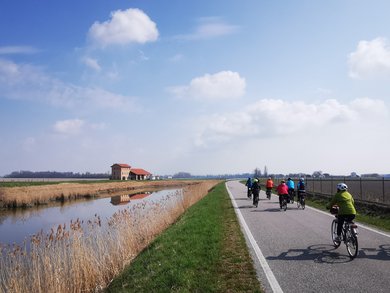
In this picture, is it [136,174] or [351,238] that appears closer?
[351,238]

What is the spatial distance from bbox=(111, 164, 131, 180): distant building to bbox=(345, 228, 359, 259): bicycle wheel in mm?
114487

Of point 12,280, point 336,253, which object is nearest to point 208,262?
point 336,253

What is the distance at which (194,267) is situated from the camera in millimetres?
7777

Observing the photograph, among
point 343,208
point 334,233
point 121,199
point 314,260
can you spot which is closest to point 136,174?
point 121,199

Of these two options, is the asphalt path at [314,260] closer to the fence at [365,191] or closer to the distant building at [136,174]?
the fence at [365,191]

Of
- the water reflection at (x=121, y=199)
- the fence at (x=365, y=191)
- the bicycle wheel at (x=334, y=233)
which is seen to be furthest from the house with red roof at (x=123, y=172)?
the bicycle wheel at (x=334, y=233)

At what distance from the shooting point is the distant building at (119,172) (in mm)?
121269

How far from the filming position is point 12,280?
792 centimetres

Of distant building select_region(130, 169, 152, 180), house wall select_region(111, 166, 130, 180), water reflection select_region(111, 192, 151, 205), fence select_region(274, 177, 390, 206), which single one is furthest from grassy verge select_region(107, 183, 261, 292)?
distant building select_region(130, 169, 152, 180)

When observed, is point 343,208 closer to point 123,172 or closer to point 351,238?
point 351,238

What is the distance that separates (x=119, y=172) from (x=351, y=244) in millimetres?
116537

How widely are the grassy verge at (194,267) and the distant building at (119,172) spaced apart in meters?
112

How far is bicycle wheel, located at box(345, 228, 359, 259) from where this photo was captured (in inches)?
341

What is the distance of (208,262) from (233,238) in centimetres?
325
